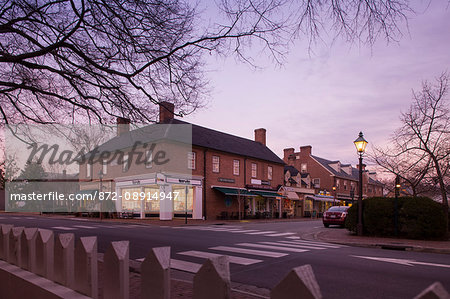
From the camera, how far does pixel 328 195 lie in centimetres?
5525

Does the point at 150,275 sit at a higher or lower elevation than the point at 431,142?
lower

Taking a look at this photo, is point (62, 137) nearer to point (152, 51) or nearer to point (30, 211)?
point (152, 51)

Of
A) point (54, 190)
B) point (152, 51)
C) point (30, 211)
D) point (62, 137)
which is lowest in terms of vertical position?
point (30, 211)

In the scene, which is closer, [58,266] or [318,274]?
[58,266]

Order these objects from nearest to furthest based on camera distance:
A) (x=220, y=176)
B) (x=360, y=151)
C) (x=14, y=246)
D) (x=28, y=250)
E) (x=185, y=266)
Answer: (x=28, y=250) < (x=14, y=246) < (x=185, y=266) < (x=360, y=151) < (x=220, y=176)

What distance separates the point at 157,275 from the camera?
176 centimetres

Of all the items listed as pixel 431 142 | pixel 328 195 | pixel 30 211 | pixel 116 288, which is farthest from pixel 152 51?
pixel 30 211

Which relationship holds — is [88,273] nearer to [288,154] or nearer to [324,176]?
[324,176]

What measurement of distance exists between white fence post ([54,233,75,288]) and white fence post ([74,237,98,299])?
157 mm

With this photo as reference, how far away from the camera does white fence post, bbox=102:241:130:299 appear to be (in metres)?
2.02

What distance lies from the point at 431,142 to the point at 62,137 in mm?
16464

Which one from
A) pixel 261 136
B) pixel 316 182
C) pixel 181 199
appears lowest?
pixel 181 199

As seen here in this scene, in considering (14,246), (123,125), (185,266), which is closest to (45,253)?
(14,246)

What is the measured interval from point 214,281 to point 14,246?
10.8 ft
